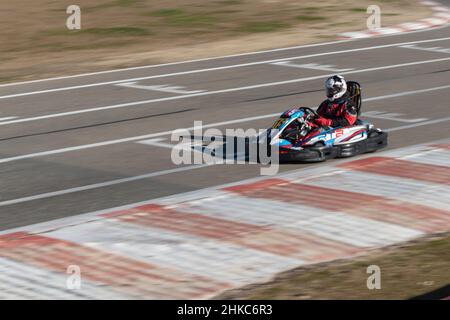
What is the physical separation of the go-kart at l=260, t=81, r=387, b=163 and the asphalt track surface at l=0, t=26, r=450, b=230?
0.32m

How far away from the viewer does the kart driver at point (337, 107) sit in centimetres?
1401

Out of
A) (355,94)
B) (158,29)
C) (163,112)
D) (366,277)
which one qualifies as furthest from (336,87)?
(158,29)

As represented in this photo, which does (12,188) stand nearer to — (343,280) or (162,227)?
(162,227)

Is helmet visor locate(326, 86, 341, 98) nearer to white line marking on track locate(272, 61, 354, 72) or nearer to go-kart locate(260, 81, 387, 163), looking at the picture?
go-kart locate(260, 81, 387, 163)

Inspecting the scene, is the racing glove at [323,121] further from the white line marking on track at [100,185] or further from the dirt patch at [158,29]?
the dirt patch at [158,29]

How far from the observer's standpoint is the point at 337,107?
1416 centimetres

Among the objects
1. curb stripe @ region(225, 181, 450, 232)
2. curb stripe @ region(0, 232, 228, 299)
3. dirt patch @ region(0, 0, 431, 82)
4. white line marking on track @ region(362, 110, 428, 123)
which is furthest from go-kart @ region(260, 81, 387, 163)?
dirt patch @ region(0, 0, 431, 82)

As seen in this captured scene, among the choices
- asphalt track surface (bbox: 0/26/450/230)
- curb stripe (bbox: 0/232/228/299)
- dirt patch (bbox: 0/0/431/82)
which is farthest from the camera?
dirt patch (bbox: 0/0/431/82)

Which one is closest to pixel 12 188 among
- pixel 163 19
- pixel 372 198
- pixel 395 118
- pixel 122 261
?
pixel 122 261

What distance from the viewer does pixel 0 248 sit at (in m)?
9.84

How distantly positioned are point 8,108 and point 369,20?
42.6ft

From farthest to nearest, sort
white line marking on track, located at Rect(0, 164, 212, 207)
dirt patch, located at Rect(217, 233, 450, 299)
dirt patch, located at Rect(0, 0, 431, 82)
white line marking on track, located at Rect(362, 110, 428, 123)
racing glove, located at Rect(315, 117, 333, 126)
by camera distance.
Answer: dirt patch, located at Rect(0, 0, 431, 82) < white line marking on track, located at Rect(362, 110, 428, 123) < racing glove, located at Rect(315, 117, 333, 126) < white line marking on track, located at Rect(0, 164, 212, 207) < dirt patch, located at Rect(217, 233, 450, 299)

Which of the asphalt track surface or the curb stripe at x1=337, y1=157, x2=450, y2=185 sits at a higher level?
the curb stripe at x1=337, y1=157, x2=450, y2=185

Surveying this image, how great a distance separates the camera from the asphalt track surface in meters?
12.7
